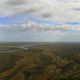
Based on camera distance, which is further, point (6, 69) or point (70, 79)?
point (6, 69)

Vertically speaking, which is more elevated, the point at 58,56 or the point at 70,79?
the point at 58,56

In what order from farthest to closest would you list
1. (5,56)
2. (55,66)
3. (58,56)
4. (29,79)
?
1. (5,56)
2. (58,56)
3. (55,66)
4. (29,79)

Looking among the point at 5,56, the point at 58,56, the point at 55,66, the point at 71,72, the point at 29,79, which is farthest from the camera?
the point at 5,56

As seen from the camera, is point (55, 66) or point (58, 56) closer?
point (55, 66)

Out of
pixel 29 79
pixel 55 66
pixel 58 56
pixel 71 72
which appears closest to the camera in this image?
pixel 29 79

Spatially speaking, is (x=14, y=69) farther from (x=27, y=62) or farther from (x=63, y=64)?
(x=63, y=64)

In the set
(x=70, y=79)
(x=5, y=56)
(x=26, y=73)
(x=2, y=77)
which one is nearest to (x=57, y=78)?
(x=70, y=79)

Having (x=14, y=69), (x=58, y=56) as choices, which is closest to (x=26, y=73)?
(x=14, y=69)

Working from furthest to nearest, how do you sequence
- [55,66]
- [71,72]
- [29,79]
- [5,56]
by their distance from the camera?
[5,56] < [55,66] < [71,72] < [29,79]

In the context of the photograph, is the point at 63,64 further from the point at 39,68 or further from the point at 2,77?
the point at 2,77
